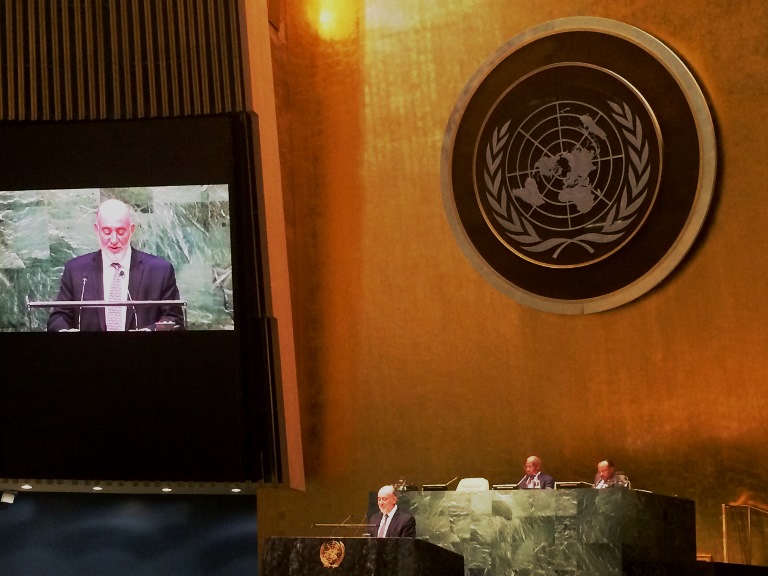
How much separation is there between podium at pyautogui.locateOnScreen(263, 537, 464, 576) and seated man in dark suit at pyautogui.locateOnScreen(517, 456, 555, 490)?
2.41 metres

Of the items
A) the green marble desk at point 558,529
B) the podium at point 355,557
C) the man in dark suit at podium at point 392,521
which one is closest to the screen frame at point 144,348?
the green marble desk at point 558,529

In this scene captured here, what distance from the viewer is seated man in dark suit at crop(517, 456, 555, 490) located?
7.73 metres

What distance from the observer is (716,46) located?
823cm

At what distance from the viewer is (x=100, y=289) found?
29.2 ft

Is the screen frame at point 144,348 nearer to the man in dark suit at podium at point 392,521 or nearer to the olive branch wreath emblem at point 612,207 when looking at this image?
the olive branch wreath emblem at point 612,207

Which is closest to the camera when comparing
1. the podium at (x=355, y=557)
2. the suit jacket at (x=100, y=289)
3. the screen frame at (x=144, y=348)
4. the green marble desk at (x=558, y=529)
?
the podium at (x=355, y=557)

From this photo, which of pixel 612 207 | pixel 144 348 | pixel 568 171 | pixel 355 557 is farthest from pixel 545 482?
pixel 144 348

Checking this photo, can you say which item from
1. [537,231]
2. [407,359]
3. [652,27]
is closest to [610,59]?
[652,27]

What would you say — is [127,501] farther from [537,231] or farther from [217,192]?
[537,231]

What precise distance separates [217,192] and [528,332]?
8.65ft

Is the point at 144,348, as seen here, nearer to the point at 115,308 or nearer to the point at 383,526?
the point at 115,308

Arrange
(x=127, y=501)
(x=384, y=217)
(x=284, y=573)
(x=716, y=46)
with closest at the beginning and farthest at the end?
(x=284, y=573)
(x=716, y=46)
(x=384, y=217)
(x=127, y=501)

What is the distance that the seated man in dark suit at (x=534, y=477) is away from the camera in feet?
25.4

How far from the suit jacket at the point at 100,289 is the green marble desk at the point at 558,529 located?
2.79m
